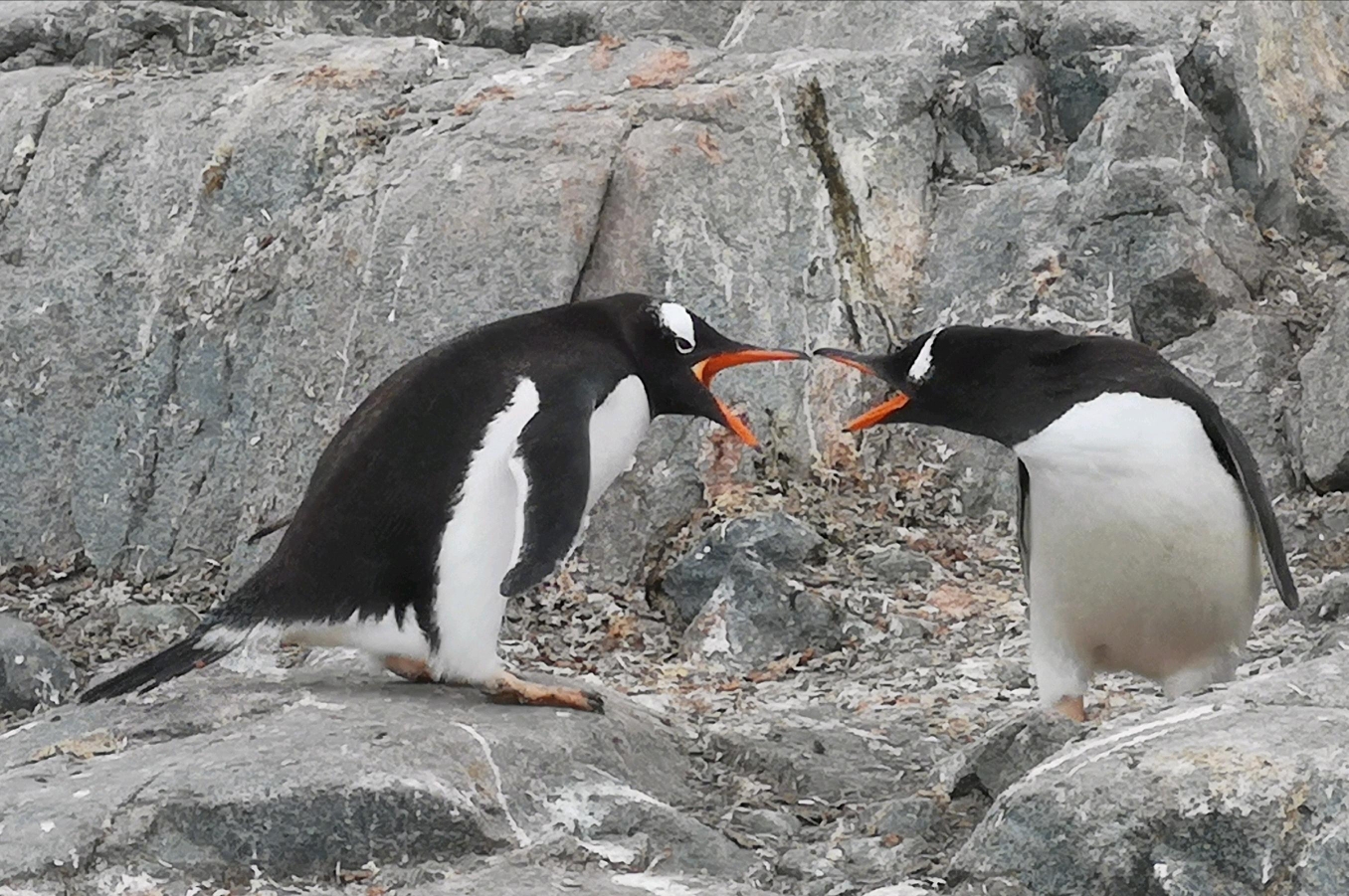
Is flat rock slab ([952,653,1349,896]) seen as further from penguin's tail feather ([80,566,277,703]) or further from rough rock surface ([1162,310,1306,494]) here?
rough rock surface ([1162,310,1306,494])

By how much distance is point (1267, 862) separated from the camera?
2.53 m

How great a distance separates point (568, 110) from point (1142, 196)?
6.02 feet

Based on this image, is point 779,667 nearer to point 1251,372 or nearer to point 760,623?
point 760,623

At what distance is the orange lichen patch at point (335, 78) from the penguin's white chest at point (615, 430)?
285 cm

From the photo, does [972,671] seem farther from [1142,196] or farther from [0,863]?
[0,863]

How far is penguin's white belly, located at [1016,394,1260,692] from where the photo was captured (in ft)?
11.6

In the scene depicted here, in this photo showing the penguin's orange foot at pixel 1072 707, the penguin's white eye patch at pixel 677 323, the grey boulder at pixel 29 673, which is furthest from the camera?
the grey boulder at pixel 29 673

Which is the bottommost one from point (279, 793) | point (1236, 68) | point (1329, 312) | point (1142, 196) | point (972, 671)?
point (972, 671)

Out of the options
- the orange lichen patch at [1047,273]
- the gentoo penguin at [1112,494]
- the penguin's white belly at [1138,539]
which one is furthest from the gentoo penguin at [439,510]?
the orange lichen patch at [1047,273]

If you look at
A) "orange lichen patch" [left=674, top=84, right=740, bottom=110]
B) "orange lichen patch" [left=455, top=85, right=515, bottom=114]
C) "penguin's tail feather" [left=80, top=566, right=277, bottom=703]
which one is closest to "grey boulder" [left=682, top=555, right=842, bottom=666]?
"penguin's tail feather" [left=80, top=566, right=277, bottom=703]

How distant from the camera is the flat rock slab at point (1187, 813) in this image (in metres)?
2.53

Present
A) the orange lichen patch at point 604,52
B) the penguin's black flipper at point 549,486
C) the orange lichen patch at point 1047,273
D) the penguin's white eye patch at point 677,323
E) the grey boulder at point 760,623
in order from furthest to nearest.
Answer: the orange lichen patch at point 604,52, the orange lichen patch at point 1047,273, the grey boulder at point 760,623, the penguin's white eye patch at point 677,323, the penguin's black flipper at point 549,486

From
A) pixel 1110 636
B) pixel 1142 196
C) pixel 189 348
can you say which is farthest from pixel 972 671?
pixel 189 348

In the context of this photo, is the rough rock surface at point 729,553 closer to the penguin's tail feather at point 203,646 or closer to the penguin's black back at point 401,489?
the penguin's black back at point 401,489
